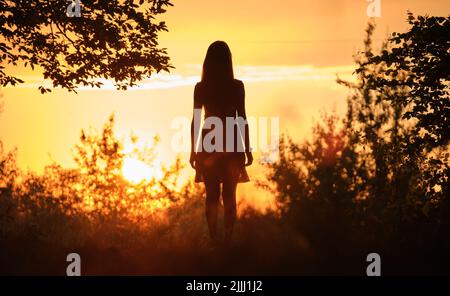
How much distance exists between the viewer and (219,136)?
41.5 ft

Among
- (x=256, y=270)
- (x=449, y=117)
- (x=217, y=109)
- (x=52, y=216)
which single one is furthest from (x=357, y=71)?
(x=52, y=216)

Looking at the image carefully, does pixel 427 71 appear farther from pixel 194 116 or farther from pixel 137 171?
pixel 137 171

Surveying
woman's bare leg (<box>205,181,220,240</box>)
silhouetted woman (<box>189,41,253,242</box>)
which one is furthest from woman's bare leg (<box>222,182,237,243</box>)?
woman's bare leg (<box>205,181,220,240</box>)

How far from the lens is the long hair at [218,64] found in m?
12.5

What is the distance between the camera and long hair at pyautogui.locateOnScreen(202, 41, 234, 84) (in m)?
12.5

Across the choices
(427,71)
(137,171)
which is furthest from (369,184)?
(427,71)

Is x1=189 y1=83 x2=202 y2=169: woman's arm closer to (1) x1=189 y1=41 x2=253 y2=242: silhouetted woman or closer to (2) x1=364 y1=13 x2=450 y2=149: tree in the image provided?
(1) x1=189 y1=41 x2=253 y2=242: silhouetted woman

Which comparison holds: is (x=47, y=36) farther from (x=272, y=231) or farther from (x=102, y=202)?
(x=102, y=202)

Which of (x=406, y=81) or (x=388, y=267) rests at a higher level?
(x=406, y=81)

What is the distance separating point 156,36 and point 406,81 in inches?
224

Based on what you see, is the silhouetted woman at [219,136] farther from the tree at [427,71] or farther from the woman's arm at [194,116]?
the tree at [427,71]

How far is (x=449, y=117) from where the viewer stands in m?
16.6

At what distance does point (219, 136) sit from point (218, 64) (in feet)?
3.95
